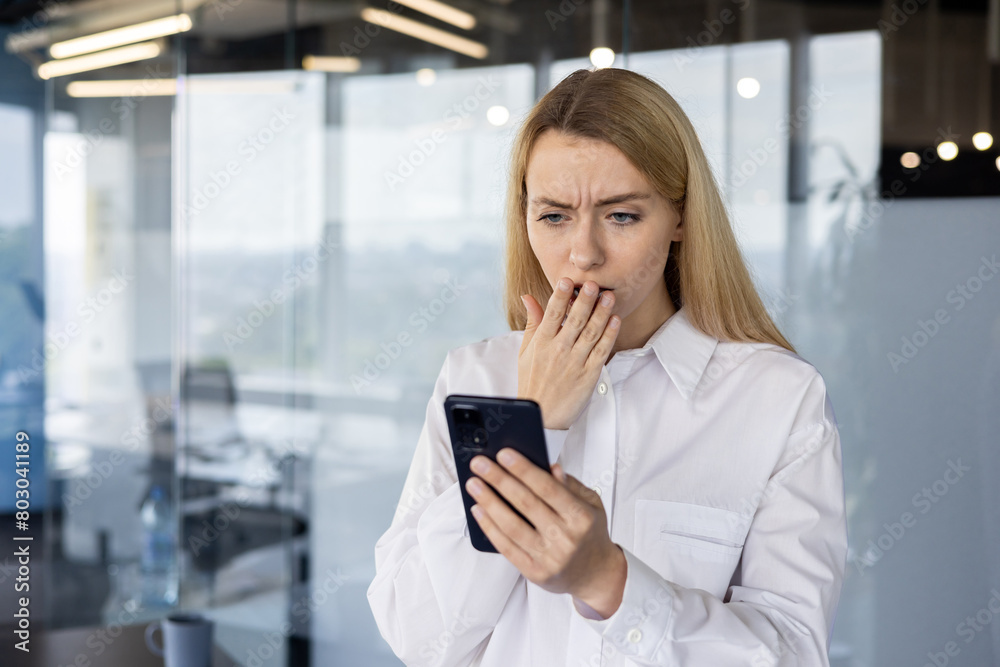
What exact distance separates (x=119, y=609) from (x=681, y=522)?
113 inches

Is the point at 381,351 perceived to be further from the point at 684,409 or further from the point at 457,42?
the point at 684,409

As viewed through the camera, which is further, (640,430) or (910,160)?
(910,160)

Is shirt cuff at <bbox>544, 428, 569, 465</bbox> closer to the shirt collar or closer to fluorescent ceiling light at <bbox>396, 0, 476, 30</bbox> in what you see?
the shirt collar

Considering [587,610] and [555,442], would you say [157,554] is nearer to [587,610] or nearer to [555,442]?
[555,442]

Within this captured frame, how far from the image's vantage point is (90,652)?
2039 mm

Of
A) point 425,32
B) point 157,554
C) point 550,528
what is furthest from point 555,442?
point 157,554

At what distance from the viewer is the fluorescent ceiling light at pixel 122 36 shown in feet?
10.5

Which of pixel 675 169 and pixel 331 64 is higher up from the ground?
pixel 331 64

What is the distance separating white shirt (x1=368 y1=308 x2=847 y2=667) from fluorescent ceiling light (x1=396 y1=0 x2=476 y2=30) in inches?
75.6

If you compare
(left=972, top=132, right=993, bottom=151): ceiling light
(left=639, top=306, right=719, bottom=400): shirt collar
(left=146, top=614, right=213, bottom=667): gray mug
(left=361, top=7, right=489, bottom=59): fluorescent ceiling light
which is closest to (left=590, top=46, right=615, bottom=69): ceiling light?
(left=361, top=7, right=489, bottom=59): fluorescent ceiling light

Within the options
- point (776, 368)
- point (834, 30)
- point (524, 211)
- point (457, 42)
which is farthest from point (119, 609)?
point (834, 30)

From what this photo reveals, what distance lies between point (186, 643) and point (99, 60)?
230 centimetres

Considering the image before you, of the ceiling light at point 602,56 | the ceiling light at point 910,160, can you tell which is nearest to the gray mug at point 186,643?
the ceiling light at point 602,56

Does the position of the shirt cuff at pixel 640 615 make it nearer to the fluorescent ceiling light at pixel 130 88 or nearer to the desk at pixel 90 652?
the desk at pixel 90 652
